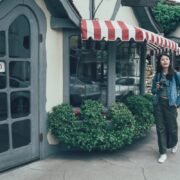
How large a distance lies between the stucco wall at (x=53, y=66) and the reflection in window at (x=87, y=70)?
282 mm

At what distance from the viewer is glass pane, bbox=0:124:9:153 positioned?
5.40 meters

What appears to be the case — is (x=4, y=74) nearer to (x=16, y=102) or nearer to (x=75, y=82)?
(x=16, y=102)

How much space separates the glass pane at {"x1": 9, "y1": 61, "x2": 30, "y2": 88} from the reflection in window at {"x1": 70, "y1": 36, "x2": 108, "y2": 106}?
104 centimetres

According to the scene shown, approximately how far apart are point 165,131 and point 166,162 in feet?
1.85

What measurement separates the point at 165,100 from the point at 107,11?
7.81ft

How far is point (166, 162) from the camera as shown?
6.15m

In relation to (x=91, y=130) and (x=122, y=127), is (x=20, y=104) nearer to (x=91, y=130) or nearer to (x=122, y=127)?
(x=91, y=130)

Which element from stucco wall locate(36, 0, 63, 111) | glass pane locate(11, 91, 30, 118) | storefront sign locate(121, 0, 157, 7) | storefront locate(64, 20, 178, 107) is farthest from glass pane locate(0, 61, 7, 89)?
storefront sign locate(121, 0, 157, 7)

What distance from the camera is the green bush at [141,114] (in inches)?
267

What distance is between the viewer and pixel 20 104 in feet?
18.7

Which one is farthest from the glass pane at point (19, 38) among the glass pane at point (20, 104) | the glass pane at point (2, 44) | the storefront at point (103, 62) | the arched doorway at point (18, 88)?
the storefront at point (103, 62)

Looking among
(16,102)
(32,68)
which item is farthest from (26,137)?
(32,68)

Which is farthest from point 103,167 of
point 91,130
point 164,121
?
point 164,121

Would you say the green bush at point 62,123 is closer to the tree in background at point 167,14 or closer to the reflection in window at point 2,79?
the reflection in window at point 2,79
